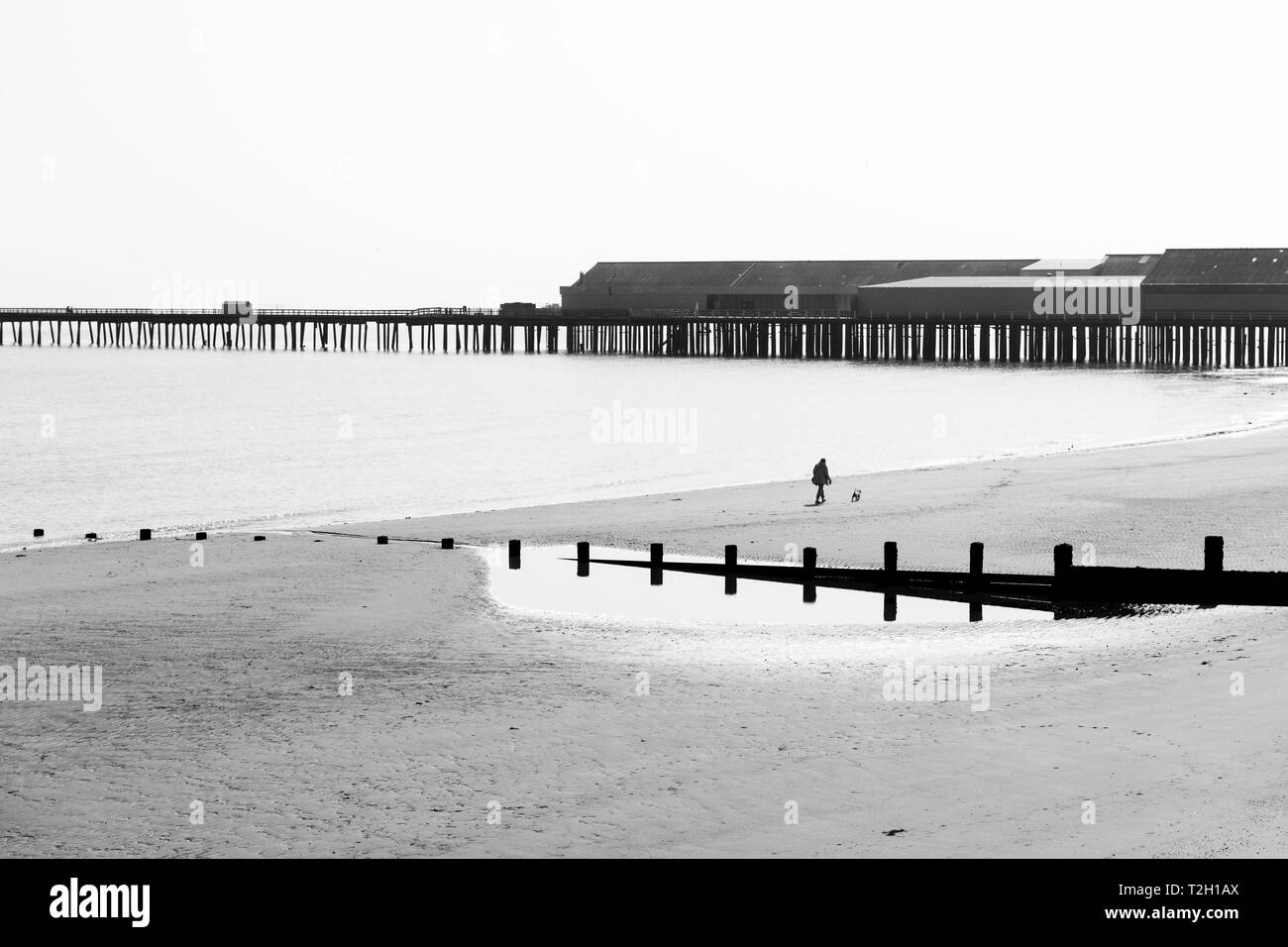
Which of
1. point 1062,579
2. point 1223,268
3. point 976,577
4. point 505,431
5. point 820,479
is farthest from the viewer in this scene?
point 1223,268

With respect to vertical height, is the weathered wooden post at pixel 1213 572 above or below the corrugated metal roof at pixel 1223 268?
below

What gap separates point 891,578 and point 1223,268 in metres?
88.5

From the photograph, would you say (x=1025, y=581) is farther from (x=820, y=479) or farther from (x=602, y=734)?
(x=820, y=479)

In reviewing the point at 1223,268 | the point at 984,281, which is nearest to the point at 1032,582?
the point at 1223,268

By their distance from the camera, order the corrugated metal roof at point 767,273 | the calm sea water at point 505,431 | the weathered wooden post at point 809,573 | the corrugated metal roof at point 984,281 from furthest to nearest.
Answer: the corrugated metal roof at point 767,273 < the corrugated metal roof at point 984,281 < the calm sea water at point 505,431 < the weathered wooden post at point 809,573

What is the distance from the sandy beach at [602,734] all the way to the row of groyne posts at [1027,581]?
16.8 inches

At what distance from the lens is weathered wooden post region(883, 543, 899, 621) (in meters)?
17.6

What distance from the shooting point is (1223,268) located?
324ft

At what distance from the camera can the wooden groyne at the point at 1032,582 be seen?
48.3ft

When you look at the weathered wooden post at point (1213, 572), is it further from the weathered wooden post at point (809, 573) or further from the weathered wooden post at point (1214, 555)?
the weathered wooden post at point (809, 573)

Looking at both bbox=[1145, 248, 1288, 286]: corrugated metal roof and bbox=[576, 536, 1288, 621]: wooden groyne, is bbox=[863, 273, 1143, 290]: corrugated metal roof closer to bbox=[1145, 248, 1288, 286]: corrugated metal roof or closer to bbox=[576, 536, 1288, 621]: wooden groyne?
bbox=[1145, 248, 1288, 286]: corrugated metal roof

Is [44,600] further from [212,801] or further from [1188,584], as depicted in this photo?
[1188,584]

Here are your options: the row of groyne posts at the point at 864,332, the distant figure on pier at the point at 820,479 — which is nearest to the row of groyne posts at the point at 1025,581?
the distant figure on pier at the point at 820,479
